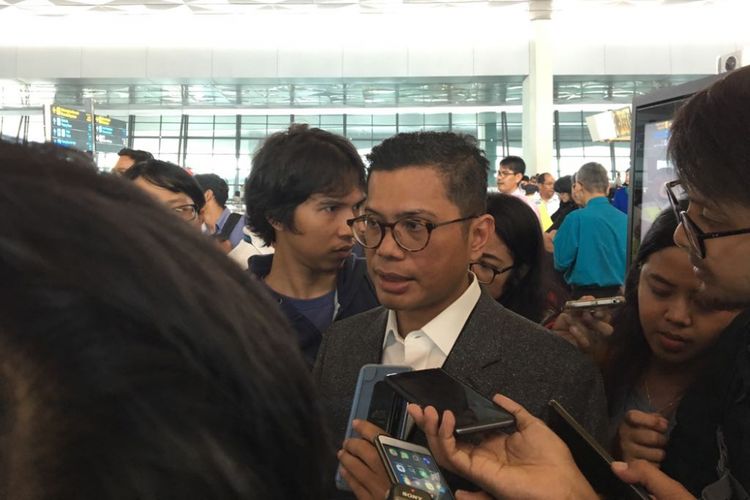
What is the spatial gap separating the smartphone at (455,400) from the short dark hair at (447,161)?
771 millimetres

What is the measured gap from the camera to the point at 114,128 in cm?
938

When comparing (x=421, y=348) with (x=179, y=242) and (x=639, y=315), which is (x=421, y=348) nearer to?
(x=639, y=315)

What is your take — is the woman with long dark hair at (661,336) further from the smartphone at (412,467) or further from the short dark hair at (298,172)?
the short dark hair at (298,172)

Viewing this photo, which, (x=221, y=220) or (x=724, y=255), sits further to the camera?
(x=221, y=220)

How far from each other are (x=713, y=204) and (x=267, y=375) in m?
1.12

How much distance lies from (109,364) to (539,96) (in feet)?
42.0

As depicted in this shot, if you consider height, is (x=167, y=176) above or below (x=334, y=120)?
below

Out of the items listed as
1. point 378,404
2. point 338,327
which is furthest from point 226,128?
point 378,404

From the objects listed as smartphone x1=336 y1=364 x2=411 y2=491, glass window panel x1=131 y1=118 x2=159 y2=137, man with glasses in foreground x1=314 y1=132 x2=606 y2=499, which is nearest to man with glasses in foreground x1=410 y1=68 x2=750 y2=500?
smartphone x1=336 y1=364 x2=411 y2=491

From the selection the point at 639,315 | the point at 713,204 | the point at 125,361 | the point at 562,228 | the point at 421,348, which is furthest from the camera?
the point at 562,228

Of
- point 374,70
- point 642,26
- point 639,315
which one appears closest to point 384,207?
point 639,315

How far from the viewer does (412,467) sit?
105 cm

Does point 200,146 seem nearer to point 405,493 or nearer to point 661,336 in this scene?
point 661,336

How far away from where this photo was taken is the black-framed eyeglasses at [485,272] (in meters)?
2.76
